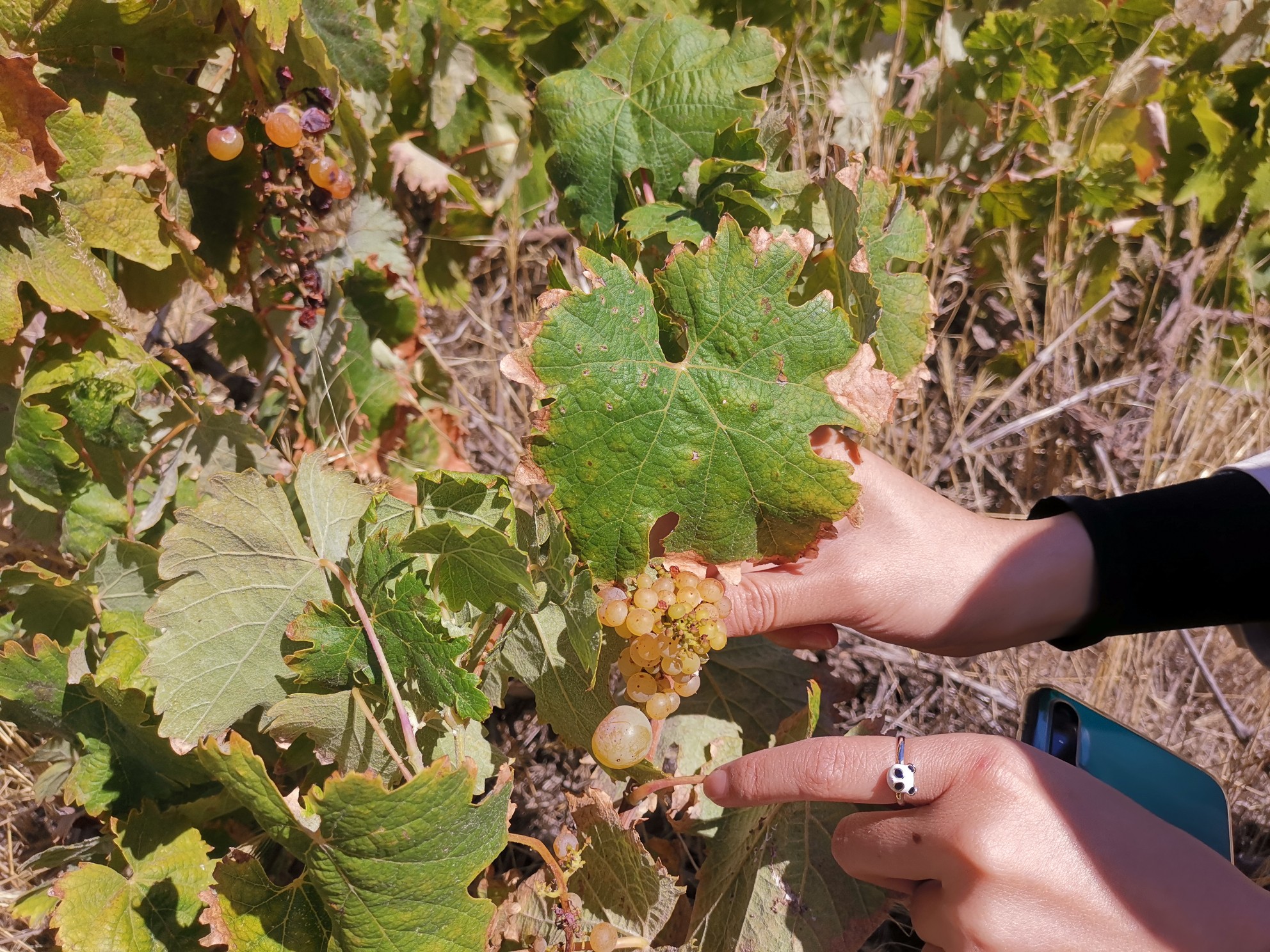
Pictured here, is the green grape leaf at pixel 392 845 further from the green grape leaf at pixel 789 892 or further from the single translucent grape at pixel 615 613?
the green grape leaf at pixel 789 892

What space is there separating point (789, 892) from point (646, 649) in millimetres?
647

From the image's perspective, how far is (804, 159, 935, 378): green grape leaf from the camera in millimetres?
1516

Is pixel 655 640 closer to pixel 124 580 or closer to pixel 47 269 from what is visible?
pixel 124 580

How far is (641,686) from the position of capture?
1.44 meters

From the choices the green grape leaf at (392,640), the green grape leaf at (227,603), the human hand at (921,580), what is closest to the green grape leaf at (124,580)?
the green grape leaf at (227,603)

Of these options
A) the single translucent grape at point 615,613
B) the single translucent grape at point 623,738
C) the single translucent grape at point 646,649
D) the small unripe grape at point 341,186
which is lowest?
the single translucent grape at point 623,738

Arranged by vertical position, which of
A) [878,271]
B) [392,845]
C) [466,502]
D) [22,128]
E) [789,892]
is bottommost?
[789,892]

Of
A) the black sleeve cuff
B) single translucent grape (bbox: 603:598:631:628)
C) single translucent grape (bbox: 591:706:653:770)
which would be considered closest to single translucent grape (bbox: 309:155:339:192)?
single translucent grape (bbox: 603:598:631:628)

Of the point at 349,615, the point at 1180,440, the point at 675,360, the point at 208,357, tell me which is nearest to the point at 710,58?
the point at 675,360

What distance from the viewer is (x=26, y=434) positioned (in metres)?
1.74

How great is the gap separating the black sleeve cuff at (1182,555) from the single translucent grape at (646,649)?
44.7 inches

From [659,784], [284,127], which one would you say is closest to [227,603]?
[659,784]

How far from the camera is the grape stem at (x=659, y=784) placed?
1.59m

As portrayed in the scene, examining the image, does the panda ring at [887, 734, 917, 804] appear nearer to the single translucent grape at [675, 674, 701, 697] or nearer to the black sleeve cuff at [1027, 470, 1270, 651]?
the single translucent grape at [675, 674, 701, 697]
